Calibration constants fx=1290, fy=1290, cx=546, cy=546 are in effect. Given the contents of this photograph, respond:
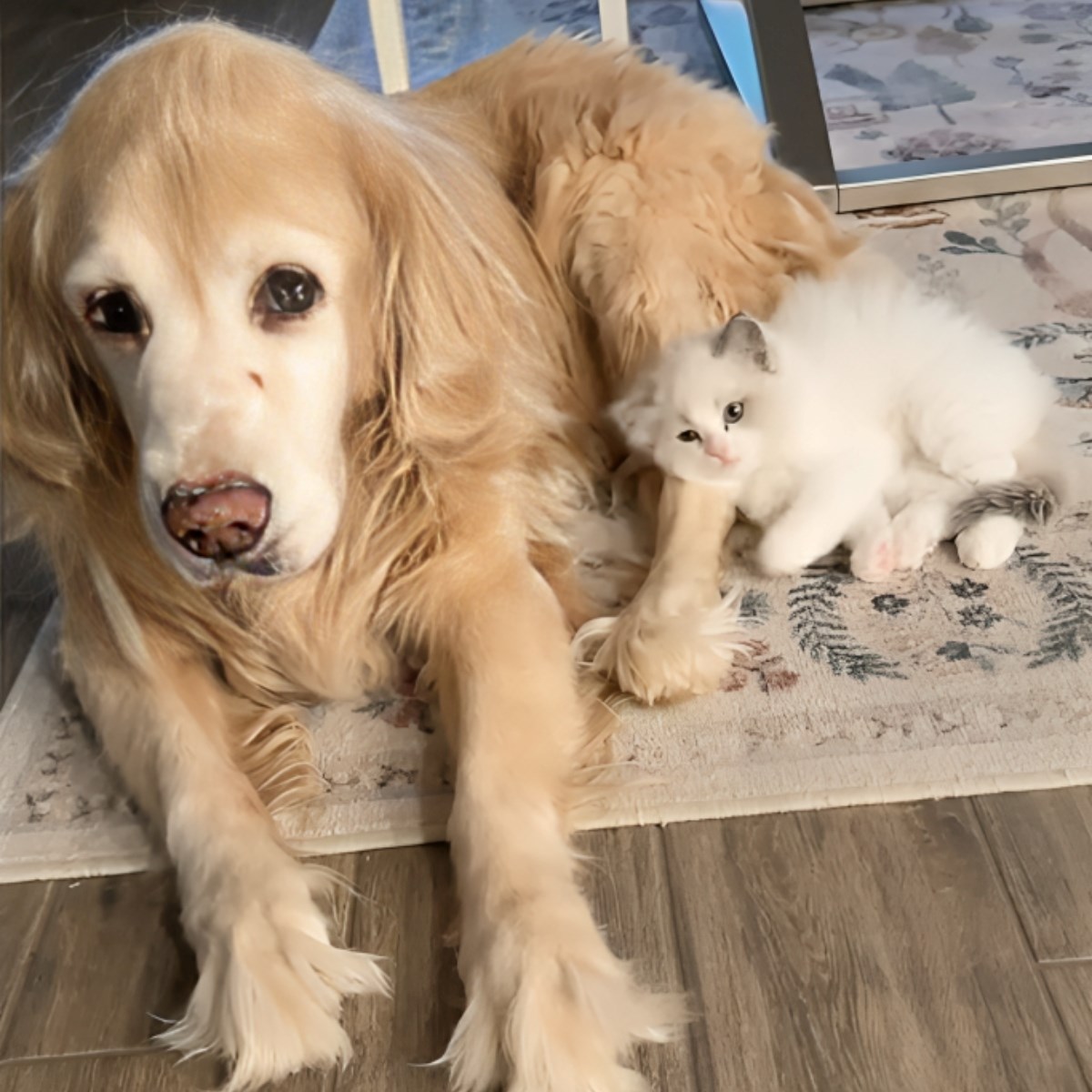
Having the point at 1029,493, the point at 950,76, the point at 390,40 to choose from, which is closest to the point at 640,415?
the point at 1029,493

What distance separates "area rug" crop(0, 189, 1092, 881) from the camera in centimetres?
133

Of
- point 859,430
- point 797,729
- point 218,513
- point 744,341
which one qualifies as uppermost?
point 218,513

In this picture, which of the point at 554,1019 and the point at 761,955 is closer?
the point at 554,1019

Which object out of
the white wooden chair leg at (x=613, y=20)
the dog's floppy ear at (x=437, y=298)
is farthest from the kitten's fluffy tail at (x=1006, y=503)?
the white wooden chair leg at (x=613, y=20)

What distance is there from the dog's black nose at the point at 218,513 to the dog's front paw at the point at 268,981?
0.31 metres

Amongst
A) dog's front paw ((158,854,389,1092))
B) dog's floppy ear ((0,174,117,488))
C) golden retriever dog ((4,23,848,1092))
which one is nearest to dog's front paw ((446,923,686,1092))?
golden retriever dog ((4,23,848,1092))

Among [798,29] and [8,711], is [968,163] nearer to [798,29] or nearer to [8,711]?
[798,29]

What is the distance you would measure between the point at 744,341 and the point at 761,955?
0.67 m

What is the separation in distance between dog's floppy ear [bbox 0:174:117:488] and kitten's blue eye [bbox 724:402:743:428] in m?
0.68

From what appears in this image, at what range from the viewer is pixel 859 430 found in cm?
158

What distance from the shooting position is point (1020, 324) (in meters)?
2.05

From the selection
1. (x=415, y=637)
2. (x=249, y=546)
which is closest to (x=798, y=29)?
(x=415, y=637)

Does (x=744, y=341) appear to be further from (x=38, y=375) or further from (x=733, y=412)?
(x=38, y=375)

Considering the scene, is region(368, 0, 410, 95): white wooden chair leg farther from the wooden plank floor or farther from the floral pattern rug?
A: the wooden plank floor
